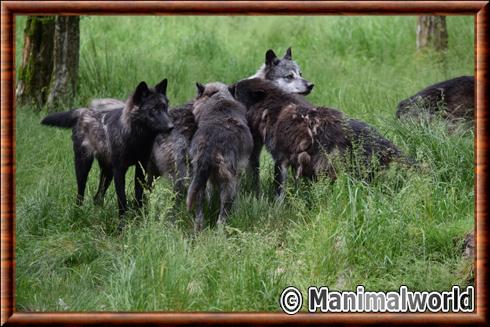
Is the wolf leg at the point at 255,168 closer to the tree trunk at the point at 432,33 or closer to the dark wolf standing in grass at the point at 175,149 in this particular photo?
the dark wolf standing in grass at the point at 175,149

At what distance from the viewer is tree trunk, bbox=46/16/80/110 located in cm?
1133

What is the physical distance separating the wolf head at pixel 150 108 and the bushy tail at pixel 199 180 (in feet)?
1.87

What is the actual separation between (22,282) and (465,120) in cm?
569

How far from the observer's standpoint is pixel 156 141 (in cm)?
833

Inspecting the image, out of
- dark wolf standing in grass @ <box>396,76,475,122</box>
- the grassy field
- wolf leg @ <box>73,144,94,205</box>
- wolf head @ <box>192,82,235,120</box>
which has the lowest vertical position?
the grassy field

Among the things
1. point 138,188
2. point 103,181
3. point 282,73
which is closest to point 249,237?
point 138,188

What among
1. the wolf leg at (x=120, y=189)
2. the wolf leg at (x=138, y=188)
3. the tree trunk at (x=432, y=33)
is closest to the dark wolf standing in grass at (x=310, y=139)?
the wolf leg at (x=138, y=188)

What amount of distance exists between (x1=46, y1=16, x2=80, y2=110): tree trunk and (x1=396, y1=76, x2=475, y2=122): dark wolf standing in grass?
187 inches

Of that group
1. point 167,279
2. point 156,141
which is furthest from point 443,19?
point 167,279

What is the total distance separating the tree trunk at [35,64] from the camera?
38.0ft

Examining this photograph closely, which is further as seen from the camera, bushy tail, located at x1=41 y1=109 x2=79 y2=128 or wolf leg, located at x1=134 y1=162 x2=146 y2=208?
bushy tail, located at x1=41 y1=109 x2=79 y2=128

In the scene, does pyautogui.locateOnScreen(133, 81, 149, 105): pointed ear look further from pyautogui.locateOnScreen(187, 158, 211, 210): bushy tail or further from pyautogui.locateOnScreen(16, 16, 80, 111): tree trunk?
pyautogui.locateOnScreen(16, 16, 80, 111): tree trunk

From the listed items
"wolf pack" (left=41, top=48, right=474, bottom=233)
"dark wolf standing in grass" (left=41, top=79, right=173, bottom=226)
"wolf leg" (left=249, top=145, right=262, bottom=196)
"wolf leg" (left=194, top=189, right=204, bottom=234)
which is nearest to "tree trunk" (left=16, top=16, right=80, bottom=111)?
"wolf pack" (left=41, top=48, right=474, bottom=233)

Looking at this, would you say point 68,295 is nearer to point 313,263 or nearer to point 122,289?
point 122,289
